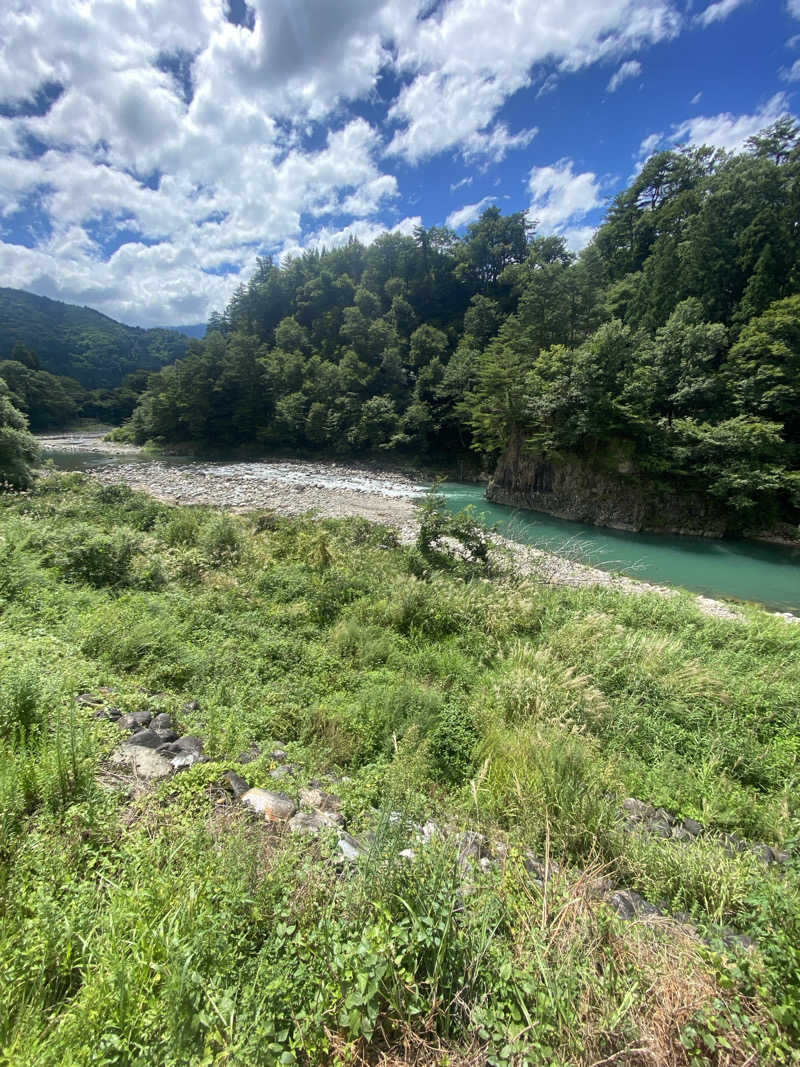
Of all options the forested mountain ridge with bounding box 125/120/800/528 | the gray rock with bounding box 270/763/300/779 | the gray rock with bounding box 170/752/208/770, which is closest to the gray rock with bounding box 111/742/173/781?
the gray rock with bounding box 170/752/208/770

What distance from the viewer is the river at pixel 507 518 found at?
14219 mm

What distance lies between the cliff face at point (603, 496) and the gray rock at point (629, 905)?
20.8 m

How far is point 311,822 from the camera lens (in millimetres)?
3086

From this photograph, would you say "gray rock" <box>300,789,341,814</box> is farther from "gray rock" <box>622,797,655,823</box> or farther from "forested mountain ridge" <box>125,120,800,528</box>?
"forested mountain ridge" <box>125,120,800,528</box>

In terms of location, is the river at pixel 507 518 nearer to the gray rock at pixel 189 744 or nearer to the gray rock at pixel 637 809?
the gray rock at pixel 637 809

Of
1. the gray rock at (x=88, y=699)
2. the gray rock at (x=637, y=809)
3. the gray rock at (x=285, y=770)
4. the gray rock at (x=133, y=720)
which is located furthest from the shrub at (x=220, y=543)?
the gray rock at (x=637, y=809)

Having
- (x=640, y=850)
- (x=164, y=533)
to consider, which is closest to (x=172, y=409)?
(x=164, y=533)

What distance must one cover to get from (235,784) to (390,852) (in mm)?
1714

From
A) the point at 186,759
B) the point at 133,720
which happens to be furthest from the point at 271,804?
the point at 133,720

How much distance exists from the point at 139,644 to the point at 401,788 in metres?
4.17

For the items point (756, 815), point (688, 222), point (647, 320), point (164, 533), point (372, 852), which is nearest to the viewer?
point (372, 852)

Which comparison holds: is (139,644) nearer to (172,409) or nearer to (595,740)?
(595,740)

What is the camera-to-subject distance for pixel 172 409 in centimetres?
4456

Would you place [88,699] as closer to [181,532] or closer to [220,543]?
[220,543]
